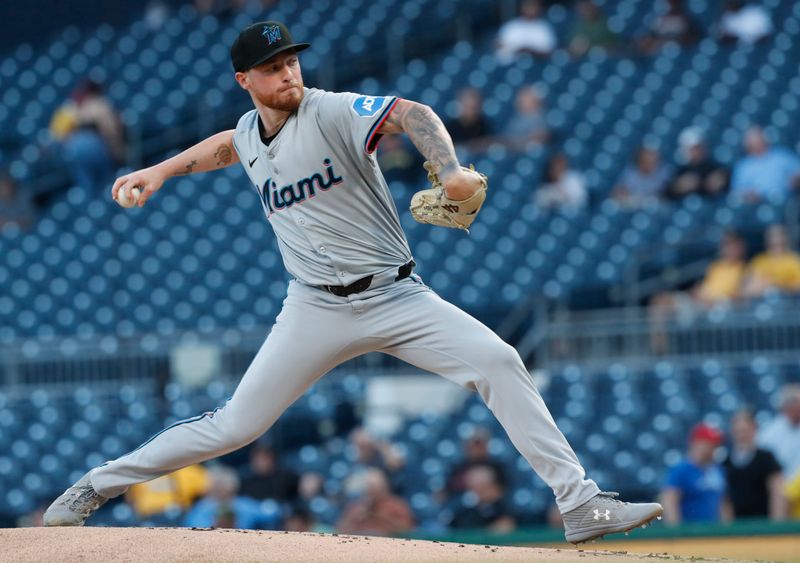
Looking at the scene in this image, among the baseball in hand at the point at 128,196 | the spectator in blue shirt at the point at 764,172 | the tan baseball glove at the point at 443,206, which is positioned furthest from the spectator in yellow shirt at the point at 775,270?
the baseball in hand at the point at 128,196

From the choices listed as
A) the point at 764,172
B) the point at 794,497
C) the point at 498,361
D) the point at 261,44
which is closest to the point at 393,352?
the point at 498,361

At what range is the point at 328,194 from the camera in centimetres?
457

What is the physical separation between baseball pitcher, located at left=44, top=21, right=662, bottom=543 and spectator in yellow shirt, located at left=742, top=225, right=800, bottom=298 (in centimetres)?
546

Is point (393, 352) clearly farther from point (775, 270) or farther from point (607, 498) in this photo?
point (775, 270)

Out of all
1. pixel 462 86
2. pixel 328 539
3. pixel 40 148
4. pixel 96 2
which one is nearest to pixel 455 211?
pixel 328 539

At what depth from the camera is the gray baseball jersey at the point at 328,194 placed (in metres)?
4.51

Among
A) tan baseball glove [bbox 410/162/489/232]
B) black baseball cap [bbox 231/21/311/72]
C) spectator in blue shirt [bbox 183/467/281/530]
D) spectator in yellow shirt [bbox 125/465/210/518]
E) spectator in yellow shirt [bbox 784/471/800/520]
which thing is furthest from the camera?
spectator in yellow shirt [bbox 125/465/210/518]

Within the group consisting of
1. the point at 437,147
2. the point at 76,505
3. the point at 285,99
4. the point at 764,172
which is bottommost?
the point at 76,505

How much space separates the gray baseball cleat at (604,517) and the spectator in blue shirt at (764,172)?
6.74 meters

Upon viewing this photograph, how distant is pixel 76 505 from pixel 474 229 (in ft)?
23.4

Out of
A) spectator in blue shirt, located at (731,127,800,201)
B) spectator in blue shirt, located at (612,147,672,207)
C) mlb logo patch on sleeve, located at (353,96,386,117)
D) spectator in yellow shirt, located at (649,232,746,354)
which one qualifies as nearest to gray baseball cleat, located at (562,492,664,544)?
mlb logo patch on sleeve, located at (353,96,386,117)

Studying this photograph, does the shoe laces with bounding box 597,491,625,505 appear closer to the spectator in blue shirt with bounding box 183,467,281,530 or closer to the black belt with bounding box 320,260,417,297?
the black belt with bounding box 320,260,417,297

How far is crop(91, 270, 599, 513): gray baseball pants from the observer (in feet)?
14.8

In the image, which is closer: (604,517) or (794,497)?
(604,517)
